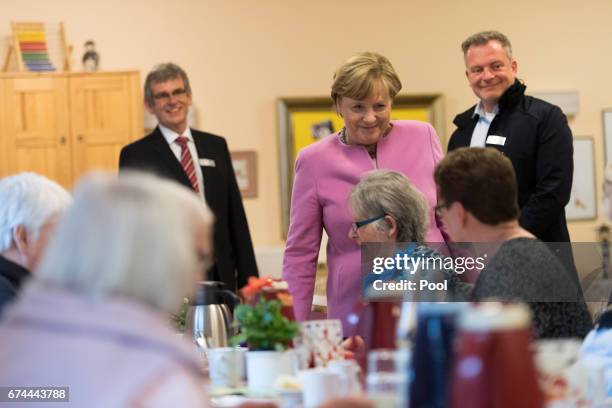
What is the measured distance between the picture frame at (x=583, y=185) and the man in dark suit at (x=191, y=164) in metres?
3.46

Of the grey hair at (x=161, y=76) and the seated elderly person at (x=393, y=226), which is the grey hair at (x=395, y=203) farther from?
the grey hair at (x=161, y=76)

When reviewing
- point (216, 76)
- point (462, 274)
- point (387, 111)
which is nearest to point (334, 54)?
point (216, 76)

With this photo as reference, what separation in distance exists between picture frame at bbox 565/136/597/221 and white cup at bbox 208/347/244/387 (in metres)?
5.77

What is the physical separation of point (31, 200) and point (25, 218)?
56mm

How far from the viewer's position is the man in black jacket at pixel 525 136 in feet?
14.5

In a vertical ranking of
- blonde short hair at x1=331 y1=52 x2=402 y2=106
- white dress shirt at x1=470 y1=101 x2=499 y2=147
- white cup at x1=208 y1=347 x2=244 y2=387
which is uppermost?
blonde short hair at x1=331 y1=52 x2=402 y2=106

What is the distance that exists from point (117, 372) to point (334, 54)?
21.8 ft

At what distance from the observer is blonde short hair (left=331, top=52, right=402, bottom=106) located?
3662 millimetres

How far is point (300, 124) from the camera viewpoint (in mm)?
7922

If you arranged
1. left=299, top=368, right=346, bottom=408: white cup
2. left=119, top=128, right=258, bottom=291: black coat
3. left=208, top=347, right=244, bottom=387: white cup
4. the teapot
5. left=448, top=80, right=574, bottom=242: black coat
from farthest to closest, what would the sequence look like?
1. left=119, top=128, right=258, bottom=291: black coat
2. left=448, top=80, right=574, bottom=242: black coat
3. the teapot
4. left=208, top=347, right=244, bottom=387: white cup
5. left=299, top=368, right=346, bottom=408: white cup

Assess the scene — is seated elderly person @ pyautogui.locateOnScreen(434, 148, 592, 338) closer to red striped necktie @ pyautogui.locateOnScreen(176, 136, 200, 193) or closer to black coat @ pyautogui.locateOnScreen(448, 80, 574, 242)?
black coat @ pyautogui.locateOnScreen(448, 80, 574, 242)

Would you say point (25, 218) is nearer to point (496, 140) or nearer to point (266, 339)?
point (266, 339)

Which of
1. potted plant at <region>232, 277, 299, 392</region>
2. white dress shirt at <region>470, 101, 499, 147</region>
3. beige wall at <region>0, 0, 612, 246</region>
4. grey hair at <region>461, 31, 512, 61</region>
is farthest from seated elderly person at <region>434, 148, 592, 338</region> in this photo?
beige wall at <region>0, 0, 612, 246</region>

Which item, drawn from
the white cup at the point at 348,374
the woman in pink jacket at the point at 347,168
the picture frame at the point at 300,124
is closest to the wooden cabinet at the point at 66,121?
the picture frame at the point at 300,124
